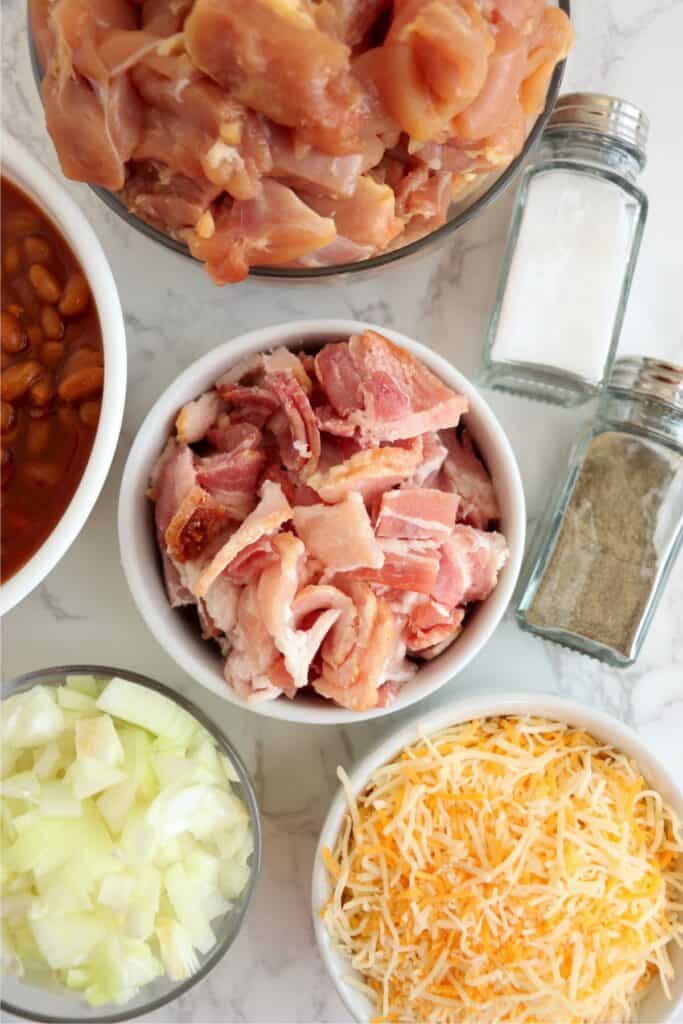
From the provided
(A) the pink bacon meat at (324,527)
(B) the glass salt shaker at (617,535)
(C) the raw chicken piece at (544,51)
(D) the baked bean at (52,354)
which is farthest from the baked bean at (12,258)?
(B) the glass salt shaker at (617,535)

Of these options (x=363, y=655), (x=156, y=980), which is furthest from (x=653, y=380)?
(x=156, y=980)

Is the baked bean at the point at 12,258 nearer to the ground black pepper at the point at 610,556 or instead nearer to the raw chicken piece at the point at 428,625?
the raw chicken piece at the point at 428,625

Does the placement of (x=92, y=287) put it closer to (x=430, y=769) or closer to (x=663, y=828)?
(x=430, y=769)

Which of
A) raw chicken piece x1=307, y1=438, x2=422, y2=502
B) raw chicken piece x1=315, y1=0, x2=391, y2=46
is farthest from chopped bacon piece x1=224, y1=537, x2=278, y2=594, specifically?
raw chicken piece x1=315, y1=0, x2=391, y2=46

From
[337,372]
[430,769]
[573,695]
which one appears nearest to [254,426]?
[337,372]

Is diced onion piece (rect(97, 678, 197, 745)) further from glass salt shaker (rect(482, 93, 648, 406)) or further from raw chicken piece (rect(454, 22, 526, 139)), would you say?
raw chicken piece (rect(454, 22, 526, 139))
